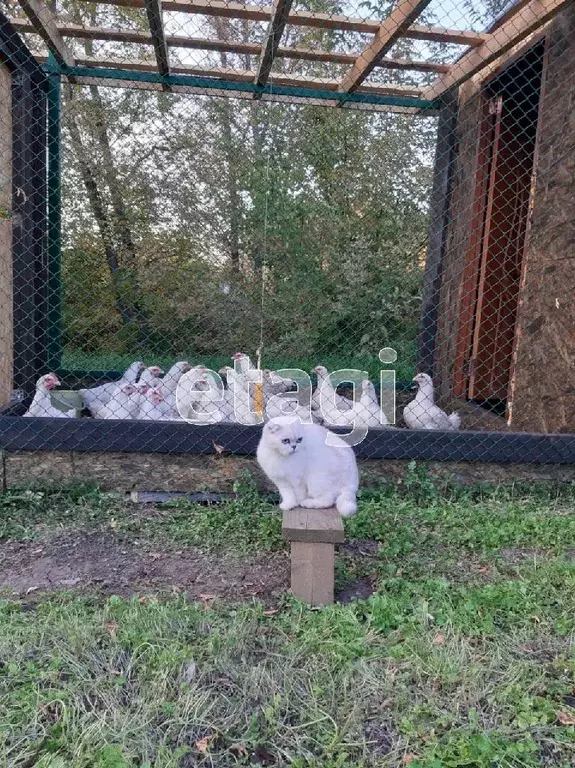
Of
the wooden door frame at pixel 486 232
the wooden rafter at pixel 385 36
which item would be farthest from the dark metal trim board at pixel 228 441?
the wooden rafter at pixel 385 36

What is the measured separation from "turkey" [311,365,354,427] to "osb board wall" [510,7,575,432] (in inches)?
44.9

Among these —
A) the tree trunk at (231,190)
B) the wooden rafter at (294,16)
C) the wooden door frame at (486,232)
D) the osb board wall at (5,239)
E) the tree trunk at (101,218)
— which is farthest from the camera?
the tree trunk at (101,218)

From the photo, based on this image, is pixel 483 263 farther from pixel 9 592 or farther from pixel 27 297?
pixel 9 592

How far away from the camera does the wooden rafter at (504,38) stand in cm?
354

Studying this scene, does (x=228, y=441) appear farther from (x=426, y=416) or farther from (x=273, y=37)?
(x=273, y=37)

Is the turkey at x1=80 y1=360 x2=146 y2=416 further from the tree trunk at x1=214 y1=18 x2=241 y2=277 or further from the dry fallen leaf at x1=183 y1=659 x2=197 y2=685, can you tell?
the dry fallen leaf at x1=183 y1=659 x2=197 y2=685

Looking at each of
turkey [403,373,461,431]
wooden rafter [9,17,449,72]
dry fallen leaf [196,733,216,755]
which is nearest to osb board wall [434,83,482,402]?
Result: turkey [403,373,461,431]

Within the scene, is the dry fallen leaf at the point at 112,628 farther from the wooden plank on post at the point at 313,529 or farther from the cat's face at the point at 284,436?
the cat's face at the point at 284,436

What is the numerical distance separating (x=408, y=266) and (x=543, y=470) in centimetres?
368

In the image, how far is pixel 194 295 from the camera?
6.73 m

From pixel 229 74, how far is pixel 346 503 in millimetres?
3466

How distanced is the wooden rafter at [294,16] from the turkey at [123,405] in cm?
240

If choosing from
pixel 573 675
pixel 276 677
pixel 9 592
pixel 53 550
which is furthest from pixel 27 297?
pixel 573 675

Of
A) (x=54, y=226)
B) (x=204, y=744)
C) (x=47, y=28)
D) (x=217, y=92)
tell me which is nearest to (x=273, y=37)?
(x=217, y=92)
